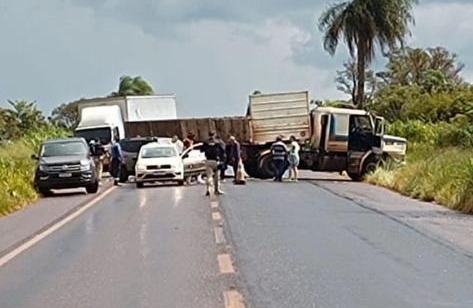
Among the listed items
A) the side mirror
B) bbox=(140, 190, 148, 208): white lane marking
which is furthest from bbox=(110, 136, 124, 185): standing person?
the side mirror

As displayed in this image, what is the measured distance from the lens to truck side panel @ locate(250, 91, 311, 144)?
4216cm

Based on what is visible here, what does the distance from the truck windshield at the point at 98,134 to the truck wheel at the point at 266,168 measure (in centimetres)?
781

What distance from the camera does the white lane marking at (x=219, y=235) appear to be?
16594mm

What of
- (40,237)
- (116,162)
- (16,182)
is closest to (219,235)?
(40,237)

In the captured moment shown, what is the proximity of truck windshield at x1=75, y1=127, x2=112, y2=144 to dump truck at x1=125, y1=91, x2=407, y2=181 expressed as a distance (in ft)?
15.5

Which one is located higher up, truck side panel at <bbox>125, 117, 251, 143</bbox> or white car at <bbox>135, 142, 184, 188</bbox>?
truck side panel at <bbox>125, 117, 251, 143</bbox>

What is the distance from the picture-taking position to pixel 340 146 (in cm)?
4131

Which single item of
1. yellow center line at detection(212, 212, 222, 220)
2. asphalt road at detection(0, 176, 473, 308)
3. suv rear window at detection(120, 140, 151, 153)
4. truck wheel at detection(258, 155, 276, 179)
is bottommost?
truck wheel at detection(258, 155, 276, 179)

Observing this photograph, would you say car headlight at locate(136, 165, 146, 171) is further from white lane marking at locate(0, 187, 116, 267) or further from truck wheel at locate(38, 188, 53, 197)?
white lane marking at locate(0, 187, 116, 267)

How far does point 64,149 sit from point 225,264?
859 inches

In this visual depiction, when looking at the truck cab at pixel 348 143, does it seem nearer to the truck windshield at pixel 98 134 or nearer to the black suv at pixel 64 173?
the truck windshield at pixel 98 134

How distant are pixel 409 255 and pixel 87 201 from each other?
16.0 m

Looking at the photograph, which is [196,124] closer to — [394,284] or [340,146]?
[340,146]

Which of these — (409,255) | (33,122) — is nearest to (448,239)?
(409,255)
